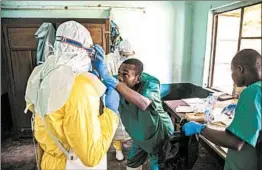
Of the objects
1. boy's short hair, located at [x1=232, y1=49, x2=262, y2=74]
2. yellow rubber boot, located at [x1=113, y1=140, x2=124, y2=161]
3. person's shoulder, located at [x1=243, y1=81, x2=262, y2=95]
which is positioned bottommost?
yellow rubber boot, located at [x1=113, y1=140, x2=124, y2=161]

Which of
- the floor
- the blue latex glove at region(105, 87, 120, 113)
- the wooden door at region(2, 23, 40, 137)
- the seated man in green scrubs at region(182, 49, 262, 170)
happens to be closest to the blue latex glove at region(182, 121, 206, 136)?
the seated man in green scrubs at region(182, 49, 262, 170)

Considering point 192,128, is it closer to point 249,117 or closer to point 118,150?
point 249,117

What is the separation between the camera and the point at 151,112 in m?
1.34

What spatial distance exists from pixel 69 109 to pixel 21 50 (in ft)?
7.98

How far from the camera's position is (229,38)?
9.00 feet

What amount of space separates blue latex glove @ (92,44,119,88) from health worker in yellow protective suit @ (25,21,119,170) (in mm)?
184

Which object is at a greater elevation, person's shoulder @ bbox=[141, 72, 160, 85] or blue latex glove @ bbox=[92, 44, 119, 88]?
blue latex glove @ bbox=[92, 44, 119, 88]

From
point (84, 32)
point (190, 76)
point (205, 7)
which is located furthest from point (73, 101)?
point (190, 76)

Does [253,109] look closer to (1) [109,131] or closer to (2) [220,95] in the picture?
(1) [109,131]

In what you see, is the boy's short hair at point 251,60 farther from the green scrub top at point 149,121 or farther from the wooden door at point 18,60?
the wooden door at point 18,60

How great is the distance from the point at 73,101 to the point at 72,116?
0.22 feet

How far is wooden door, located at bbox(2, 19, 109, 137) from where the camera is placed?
9.07ft

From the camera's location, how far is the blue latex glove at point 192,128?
1.12 meters

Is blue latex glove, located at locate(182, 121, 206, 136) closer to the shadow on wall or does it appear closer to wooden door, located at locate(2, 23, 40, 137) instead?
wooden door, located at locate(2, 23, 40, 137)
